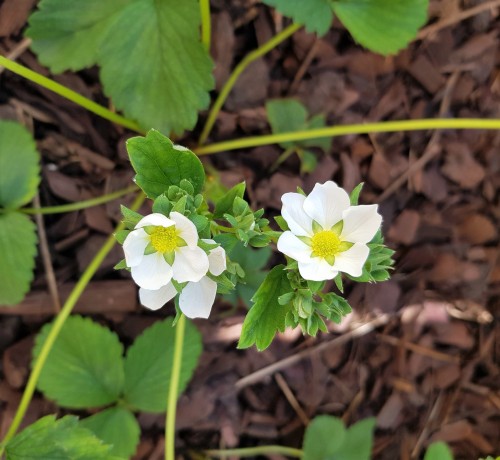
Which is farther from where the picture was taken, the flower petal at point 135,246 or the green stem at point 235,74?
the green stem at point 235,74

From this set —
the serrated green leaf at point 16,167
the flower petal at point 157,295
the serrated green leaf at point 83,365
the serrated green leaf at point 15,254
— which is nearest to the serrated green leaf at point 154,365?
the serrated green leaf at point 83,365

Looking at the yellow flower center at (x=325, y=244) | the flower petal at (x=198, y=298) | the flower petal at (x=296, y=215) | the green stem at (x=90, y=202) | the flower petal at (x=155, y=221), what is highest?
the flower petal at (x=155, y=221)

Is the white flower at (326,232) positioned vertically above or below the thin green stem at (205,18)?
below

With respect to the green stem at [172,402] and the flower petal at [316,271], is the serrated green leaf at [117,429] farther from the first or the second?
the flower petal at [316,271]

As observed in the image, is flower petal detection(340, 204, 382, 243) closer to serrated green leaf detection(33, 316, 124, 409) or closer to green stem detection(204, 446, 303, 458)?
serrated green leaf detection(33, 316, 124, 409)

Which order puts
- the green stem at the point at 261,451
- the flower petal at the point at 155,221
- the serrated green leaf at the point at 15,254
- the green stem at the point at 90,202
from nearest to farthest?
1. the flower petal at the point at 155,221
2. the serrated green leaf at the point at 15,254
3. the green stem at the point at 90,202
4. the green stem at the point at 261,451

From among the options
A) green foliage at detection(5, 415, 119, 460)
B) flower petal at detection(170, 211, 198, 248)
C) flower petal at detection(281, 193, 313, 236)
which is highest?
flower petal at detection(170, 211, 198, 248)


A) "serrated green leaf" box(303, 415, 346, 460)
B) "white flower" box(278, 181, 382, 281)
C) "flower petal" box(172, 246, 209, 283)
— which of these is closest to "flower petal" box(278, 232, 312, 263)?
"white flower" box(278, 181, 382, 281)
